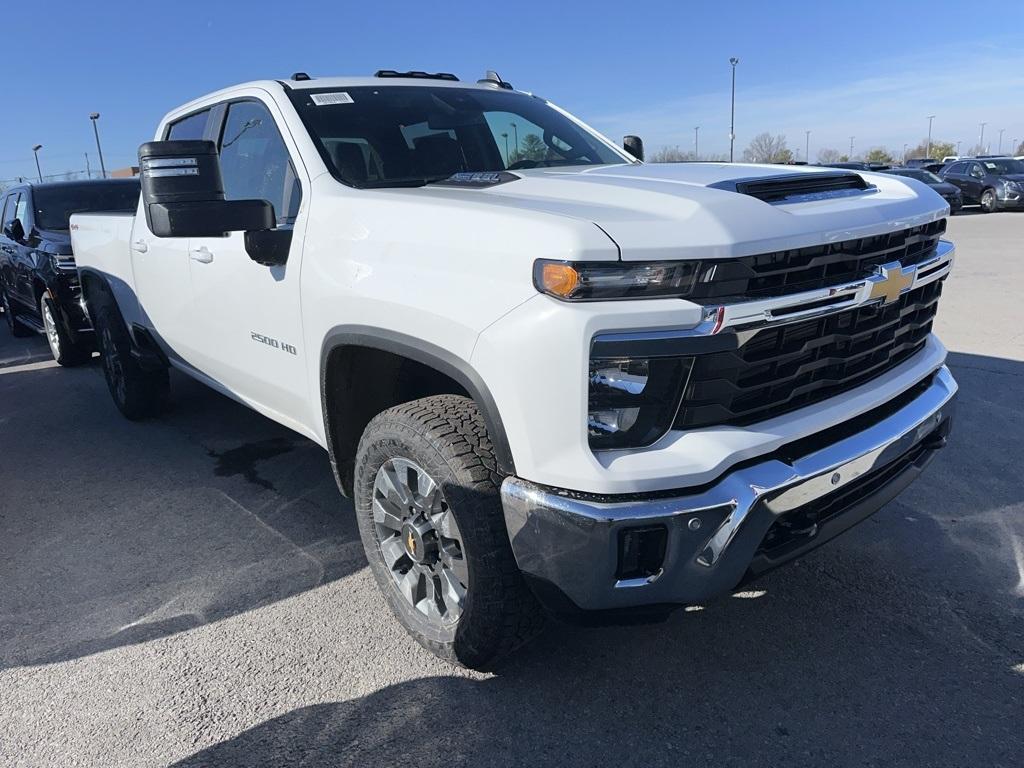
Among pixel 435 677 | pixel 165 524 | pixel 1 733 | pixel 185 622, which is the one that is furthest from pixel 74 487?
pixel 435 677

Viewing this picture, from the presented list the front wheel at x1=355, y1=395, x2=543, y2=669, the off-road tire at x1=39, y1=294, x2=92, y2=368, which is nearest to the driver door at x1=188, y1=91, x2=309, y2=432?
the front wheel at x1=355, y1=395, x2=543, y2=669

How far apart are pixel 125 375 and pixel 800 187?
4.68 meters

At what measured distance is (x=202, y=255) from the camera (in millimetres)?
3727

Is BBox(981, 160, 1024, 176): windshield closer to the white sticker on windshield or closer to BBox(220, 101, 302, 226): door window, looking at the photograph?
the white sticker on windshield

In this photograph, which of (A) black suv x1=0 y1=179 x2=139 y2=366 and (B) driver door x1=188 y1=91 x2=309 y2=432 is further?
(A) black suv x1=0 y1=179 x2=139 y2=366

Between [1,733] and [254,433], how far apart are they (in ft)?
9.68

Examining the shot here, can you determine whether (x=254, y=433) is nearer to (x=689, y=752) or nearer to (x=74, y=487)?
(x=74, y=487)

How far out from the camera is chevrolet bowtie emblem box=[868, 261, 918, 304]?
238 centimetres

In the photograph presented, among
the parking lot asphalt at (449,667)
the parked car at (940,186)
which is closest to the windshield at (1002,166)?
the parked car at (940,186)

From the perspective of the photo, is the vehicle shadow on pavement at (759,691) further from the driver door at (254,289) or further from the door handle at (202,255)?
the door handle at (202,255)

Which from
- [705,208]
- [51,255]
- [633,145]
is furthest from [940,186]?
[705,208]

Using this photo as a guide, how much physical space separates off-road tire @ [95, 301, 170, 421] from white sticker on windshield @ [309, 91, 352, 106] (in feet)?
8.83

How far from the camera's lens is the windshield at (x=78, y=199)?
26.0 ft

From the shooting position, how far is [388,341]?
254 centimetres
